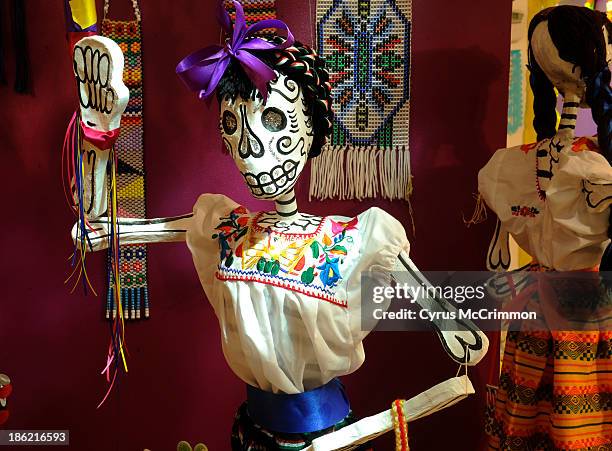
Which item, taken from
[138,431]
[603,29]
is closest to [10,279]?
[138,431]

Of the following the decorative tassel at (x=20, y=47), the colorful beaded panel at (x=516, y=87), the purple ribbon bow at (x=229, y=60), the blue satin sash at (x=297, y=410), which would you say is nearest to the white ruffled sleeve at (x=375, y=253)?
the blue satin sash at (x=297, y=410)

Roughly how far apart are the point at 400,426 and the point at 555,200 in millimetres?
533

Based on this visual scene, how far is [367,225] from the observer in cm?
117

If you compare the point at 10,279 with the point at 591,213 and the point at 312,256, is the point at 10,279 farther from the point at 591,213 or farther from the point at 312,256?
the point at 591,213

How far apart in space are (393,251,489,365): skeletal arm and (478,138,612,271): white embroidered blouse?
28cm

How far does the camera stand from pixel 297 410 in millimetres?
1162

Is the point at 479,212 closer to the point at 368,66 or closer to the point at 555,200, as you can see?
the point at 555,200

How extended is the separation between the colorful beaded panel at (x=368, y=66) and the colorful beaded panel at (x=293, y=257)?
1.42ft

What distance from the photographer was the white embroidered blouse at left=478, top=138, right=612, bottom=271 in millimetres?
1185

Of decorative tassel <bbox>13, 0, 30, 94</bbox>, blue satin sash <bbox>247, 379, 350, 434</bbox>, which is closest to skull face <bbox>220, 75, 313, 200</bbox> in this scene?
blue satin sash <bbox>247, 379, 350, 434</bbox>

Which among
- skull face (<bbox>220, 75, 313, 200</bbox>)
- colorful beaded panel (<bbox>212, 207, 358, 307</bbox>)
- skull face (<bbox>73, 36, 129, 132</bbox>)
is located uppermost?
skull face (<bbox>73, 36, 129, 132</bbox>)

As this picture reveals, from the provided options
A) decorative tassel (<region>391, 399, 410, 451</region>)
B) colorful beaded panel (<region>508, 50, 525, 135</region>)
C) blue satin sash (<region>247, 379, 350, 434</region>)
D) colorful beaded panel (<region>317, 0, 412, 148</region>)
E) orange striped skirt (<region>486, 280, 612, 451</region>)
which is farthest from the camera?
colorful beaded panel (<region>508, 50, 525, 135</region>)

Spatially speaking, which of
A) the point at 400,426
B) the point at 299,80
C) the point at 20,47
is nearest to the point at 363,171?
the point at 299,80

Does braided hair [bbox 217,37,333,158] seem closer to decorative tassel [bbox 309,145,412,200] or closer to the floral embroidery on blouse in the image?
decorative tassel [bbox 309,145,412,200]
